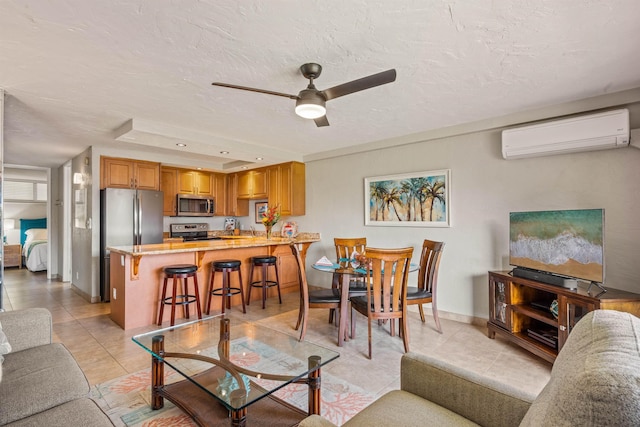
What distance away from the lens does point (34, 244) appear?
7262 mm

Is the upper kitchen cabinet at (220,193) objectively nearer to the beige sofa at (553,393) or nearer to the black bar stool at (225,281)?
the black bar stool at (225,281)

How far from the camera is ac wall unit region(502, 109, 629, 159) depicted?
268 cm

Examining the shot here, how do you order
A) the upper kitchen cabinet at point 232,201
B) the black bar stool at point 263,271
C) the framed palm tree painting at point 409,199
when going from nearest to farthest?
the framed palm tree painting at point 409,199
the black bar stool at point 263,271
the upper kitchen cabinet at point 232,201

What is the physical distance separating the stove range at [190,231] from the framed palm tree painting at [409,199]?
3.64 metres

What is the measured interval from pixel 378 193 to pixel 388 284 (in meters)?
2.02

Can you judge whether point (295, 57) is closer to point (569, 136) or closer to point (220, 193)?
point (569, 136)

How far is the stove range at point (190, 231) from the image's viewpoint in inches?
241

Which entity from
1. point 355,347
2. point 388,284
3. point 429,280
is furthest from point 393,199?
point 355,347

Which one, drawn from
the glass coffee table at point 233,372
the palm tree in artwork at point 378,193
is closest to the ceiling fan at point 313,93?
the glass coffee table at point 233,372

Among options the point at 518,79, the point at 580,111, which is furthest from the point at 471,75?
the point at 580,111

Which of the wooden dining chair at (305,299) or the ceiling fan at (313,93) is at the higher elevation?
the ceiling fan at (313,93)

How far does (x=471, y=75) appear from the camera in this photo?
8.13 ft

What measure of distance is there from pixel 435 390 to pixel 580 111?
3083 millimetres

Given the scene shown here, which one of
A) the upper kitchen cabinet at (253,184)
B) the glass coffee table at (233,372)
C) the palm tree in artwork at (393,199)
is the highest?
the upper kitchen cabinet at (253,184)
